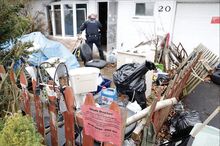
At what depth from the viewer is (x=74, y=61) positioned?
6184mm

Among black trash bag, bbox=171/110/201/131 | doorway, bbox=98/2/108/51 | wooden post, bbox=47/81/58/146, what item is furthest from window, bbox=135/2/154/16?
wooden post, bbox=47/81/58/146

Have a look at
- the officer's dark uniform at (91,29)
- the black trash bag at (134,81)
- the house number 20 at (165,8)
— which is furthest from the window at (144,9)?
the black trash bag at (134,81)

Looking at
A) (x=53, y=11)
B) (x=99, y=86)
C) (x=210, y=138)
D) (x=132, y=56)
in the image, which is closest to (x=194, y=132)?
(x=210, y=138)

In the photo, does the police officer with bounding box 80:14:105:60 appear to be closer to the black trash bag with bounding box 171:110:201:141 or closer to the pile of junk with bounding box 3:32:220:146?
the pile of junk with bounding box 3:32:220:146

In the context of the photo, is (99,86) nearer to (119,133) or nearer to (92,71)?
(92,71)

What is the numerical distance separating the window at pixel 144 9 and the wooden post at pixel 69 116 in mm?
6897

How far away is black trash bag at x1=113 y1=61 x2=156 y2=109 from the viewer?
11.7 feet

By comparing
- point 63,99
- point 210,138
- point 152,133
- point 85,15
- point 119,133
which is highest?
point 85,15

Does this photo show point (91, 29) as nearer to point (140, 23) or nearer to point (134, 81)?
point (140, 23)

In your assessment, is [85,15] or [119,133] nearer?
[119,133]

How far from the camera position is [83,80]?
343 cm

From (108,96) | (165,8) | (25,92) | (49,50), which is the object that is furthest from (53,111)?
(165,8)

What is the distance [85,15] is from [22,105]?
25.9 ft

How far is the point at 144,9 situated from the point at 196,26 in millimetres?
2134
